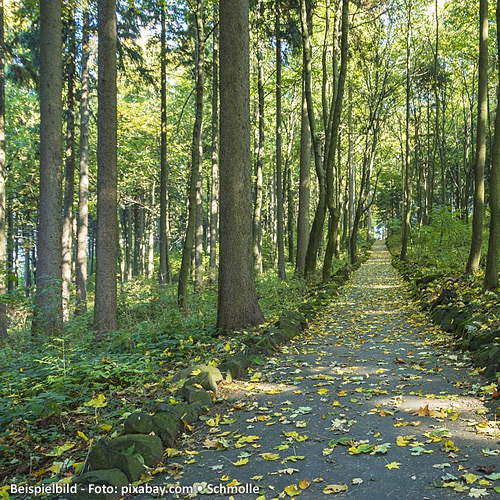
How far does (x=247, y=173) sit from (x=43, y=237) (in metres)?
4.30

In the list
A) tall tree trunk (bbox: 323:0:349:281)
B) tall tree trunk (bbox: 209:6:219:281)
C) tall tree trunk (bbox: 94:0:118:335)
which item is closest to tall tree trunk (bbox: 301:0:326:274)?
tall tree trunk (bbox: 323:0:349:281)

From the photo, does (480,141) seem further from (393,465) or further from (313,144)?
(393,465)

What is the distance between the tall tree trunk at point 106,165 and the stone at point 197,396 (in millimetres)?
3689

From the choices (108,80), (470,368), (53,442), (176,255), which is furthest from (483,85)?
(176,255)

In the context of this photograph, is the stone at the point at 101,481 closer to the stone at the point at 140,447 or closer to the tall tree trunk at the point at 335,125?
the stone at the point at 140,447

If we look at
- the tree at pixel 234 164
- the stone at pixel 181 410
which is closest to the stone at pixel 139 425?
the stone at pixel 181 410

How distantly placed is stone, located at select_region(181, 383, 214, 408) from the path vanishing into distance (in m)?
0.16

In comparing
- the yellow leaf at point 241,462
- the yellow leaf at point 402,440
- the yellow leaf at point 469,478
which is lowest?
the yellow leaf at point 241,462

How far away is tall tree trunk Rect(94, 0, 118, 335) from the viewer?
7.79 m

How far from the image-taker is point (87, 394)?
4973 millimetres

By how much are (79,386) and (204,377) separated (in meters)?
1.36

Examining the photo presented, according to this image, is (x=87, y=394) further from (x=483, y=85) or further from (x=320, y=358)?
(x=483, y=85)

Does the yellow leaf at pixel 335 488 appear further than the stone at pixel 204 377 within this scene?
No

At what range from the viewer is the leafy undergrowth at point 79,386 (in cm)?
371
